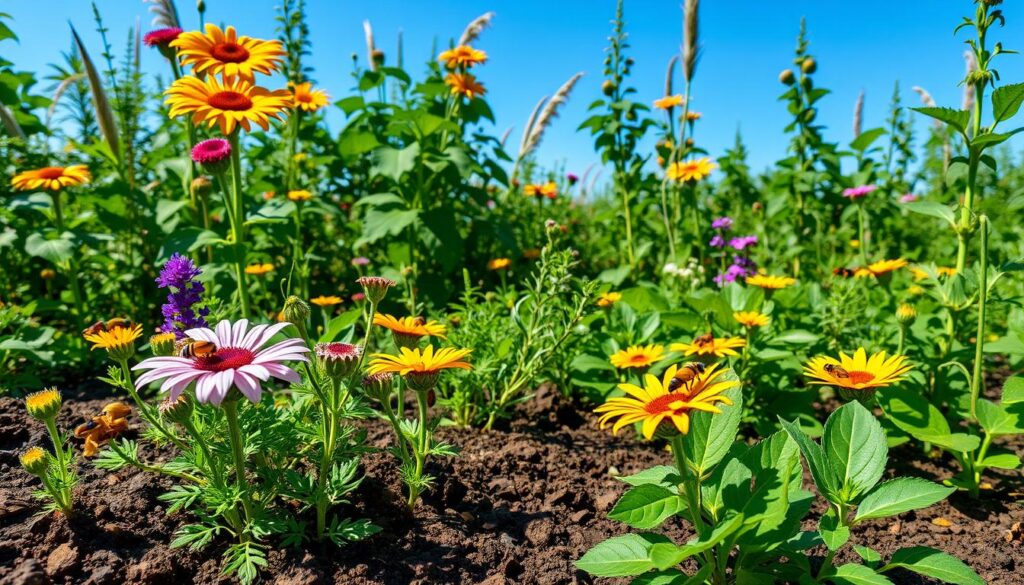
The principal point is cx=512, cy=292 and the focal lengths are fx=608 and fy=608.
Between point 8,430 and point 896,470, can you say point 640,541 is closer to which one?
point 896,470

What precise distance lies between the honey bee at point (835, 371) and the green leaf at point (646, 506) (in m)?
0.60

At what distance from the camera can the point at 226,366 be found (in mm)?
1170

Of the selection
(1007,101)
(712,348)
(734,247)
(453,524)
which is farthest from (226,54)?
(734,247)

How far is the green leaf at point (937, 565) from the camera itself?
1.21m

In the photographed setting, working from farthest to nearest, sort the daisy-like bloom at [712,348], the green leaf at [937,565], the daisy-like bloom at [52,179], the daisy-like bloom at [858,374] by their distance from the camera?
the daisy-like bloom at [52,179] < the daisy-like bloom at [712,348] < the daisy-like bloom at [858,374] < the green leaf at [937,565]

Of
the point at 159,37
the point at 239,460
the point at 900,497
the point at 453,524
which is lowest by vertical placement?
the point at 453,524

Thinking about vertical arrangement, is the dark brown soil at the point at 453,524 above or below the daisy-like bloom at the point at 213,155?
below

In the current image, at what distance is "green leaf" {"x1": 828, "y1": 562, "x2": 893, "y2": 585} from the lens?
47.6 inches

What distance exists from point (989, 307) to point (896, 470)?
126 centimetres

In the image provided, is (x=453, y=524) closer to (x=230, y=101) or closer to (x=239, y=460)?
(x=239, y=460)

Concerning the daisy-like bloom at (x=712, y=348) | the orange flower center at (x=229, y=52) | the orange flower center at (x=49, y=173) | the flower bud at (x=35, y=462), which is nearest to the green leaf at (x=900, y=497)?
the daisy-like bloom at (x=712, y=348)

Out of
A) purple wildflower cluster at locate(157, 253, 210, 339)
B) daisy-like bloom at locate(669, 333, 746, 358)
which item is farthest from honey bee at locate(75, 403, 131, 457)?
daisy-like bloom at locate(669, 333, 746, 358)

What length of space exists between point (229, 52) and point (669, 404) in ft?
6.66

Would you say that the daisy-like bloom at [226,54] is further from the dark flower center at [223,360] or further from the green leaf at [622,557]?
the green leaf at [622,557]
